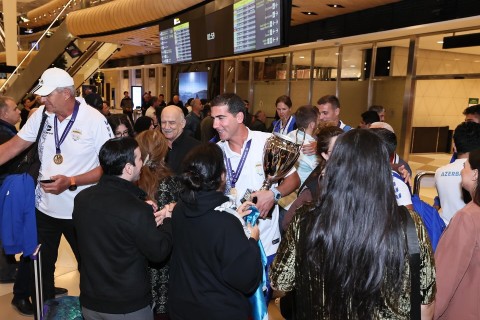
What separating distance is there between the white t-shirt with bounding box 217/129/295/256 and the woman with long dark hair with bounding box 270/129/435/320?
117cm

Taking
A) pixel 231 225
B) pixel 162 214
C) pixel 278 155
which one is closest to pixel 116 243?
pixel 162 214

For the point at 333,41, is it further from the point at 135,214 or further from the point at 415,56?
the point at 135,214

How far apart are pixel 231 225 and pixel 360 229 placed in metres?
0.58

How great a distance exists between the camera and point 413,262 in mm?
1372

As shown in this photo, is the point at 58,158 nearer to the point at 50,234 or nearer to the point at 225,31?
the point at 50,234

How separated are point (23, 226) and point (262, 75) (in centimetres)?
1109

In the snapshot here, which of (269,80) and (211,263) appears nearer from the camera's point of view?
(211,263)

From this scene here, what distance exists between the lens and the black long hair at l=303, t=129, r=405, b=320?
1.34m

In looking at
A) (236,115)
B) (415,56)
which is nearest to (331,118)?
(236,115)

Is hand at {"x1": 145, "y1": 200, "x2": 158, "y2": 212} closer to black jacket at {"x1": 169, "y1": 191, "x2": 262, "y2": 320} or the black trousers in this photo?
black jacket at {"x1": 169, "y1": 191, "x2": 262, "y2": 320}

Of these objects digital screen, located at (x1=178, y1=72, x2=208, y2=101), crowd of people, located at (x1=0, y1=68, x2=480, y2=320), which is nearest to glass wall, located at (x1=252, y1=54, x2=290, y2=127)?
digital screen, located at (x1=178, y1=72, x2=208, y2=101)

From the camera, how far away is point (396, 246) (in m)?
1.34

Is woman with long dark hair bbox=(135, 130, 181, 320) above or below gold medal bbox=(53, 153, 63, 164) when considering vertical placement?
below

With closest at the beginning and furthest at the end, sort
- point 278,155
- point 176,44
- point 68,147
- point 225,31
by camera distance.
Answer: point 278,155
point 68,147
point 225,31
point 176,44
